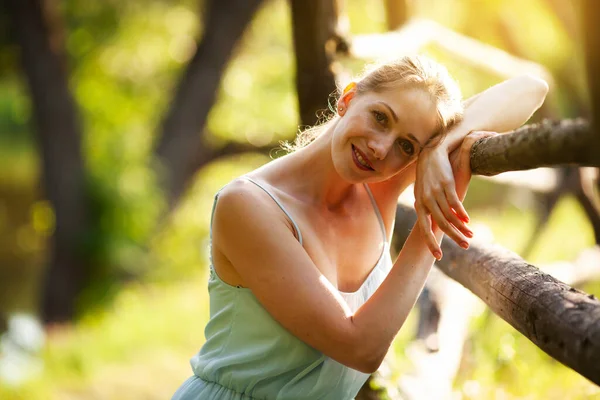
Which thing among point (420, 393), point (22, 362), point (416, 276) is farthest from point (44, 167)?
point (416, 276)

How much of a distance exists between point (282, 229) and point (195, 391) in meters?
0.49

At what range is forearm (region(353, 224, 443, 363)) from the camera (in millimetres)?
1511

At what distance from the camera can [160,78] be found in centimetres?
1088

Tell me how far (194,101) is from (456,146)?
686 cm

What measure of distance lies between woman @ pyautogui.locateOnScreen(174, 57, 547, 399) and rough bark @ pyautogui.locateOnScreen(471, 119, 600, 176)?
19 centimetres

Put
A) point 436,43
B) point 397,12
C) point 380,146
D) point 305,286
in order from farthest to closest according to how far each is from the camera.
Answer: point 397,12 → point 436,43 → point 380,146 → point 305,286

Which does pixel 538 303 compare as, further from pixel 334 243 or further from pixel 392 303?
pixel 334 243

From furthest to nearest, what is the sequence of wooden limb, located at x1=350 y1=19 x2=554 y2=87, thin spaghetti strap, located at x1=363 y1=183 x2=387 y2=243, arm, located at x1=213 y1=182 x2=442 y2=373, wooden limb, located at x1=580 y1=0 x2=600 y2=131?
wooden limb, located at x1=350 y1=19 x2=554 y2=87 < thin spaghetti strap, located at x1=363 y1=183 x2=387 y2=243 < arm, located at x1=213 y1=182 x2=442 y2=373 < wooden limb, located at x1=580 y1=0 x2=600 y2=131

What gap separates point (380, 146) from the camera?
1.65m

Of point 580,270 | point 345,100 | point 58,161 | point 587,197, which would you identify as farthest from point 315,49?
point 58,161

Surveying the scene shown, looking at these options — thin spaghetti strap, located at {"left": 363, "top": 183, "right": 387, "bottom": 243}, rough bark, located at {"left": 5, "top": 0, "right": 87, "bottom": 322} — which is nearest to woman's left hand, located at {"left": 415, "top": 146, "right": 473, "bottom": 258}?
thin spaghetti strap, located at {"left": 363, "top": 183, "right": 387, "bottom": 243}

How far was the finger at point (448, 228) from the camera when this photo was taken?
5.10 feet

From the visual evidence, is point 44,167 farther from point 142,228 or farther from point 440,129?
point 440,129

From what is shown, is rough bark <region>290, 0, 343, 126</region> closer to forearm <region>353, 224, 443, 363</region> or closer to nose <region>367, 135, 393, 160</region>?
nose <region>367, 135, 393, 160</region>
